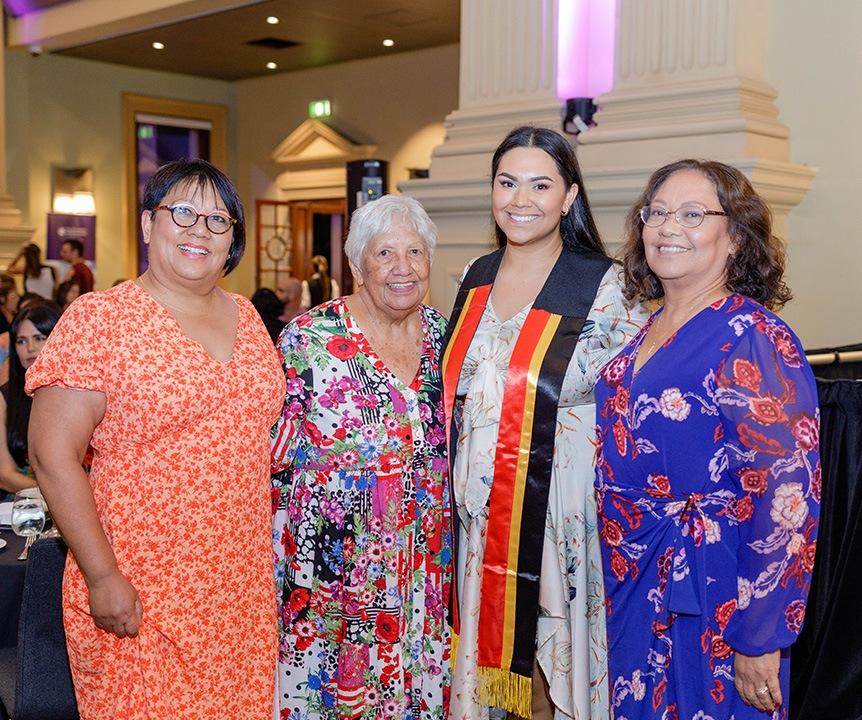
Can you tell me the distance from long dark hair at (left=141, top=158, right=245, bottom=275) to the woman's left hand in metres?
1.34

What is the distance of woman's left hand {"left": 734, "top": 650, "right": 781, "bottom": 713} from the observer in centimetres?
181

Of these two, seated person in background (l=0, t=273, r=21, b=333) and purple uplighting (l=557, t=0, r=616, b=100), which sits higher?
purple uplighting (l=557, t=0, r=616, b=100)

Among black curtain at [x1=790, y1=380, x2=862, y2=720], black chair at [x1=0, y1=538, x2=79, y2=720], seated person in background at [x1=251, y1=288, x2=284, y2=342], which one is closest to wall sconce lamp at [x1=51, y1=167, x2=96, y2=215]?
seated person in background at [x1=251, y1=288, x2=284, y2=342]

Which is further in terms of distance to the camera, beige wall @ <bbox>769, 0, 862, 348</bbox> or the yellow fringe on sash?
beige wall @ <bbox>769, 0, 862, 348</bbox>

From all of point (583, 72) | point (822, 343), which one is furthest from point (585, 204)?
point (583, 72)

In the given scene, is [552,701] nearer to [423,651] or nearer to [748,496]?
[423,651]

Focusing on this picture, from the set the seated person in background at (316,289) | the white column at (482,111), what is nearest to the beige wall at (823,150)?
the white column at (482,111)

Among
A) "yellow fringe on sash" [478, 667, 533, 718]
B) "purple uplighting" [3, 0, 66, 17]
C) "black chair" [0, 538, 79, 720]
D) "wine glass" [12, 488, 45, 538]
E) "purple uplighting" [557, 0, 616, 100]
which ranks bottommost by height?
"yellow fringe on sash" [478, 667, 533, 718]

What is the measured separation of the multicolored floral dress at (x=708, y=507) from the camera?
1782 millimetres

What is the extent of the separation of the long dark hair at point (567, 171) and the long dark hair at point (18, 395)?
6.11 feet

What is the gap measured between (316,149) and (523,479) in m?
11.1

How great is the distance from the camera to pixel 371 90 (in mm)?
12320

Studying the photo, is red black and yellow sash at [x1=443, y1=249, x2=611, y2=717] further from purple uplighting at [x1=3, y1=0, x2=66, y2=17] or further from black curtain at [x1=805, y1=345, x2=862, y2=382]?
purple uplighting at [x1=3, y1=0, x2=66, y2=17]

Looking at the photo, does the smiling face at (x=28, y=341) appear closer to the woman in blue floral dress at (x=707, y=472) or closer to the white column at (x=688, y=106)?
the white column at (x=688, y=106)
